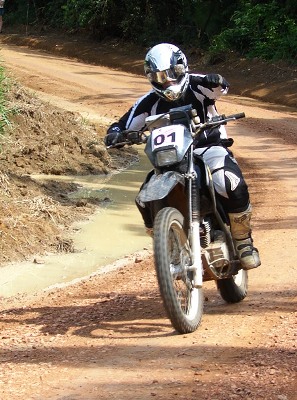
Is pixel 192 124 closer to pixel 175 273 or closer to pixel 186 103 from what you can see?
pixel 186 103

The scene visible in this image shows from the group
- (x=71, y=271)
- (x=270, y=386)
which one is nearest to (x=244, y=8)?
(x=71, y=271)

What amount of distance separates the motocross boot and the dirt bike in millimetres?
140

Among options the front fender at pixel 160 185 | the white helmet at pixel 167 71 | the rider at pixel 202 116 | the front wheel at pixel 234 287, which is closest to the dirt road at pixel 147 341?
the front wheel at pixel 234 287

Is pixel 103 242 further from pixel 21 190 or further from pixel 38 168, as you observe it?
pixel 38 168

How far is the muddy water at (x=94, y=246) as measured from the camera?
865 centimetres

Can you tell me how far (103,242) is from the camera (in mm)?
10062

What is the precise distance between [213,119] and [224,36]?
66.5ft

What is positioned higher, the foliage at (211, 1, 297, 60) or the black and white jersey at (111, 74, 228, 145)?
the black and white jersey at (111, 74, 228, 145)

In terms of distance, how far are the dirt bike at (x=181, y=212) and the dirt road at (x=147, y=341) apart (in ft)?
0.96

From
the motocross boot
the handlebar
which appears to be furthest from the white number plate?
the motocross boot

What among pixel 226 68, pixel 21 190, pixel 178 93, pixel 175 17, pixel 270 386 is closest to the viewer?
pixel 270 386

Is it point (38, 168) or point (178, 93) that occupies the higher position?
point (178, 93)

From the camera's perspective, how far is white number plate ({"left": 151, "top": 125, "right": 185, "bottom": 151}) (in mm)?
5727

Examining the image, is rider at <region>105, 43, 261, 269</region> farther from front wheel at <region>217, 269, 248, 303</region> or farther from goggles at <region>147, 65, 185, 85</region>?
front wheel at <region>217, 269, 248, 303</region>
